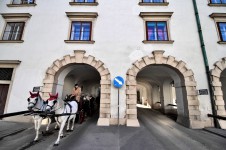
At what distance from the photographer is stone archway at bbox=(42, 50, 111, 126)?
649 cm

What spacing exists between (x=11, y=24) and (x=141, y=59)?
9.66 metres

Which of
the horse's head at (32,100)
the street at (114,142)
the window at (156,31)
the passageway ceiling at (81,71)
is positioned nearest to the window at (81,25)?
the passageway ceiling at (81,71)

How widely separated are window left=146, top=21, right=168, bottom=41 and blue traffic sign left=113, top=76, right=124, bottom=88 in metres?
3.47

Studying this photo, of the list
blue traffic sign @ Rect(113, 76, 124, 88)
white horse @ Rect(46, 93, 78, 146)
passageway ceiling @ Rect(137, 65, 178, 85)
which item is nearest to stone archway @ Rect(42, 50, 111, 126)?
blue traffic sign @ Rect(113, 76, 124, 88)

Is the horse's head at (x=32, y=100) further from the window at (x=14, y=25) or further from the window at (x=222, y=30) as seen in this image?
the window at (x=222, y=30)

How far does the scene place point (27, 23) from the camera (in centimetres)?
805

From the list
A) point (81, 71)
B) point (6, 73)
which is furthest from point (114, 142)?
point (6, 73)

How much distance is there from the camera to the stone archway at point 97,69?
6.49m

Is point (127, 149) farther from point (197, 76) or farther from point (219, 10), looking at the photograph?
point (219, 10)

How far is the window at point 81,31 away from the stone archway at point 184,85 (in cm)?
385

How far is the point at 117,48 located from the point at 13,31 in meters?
7.58

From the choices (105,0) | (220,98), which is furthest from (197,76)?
(105,0)

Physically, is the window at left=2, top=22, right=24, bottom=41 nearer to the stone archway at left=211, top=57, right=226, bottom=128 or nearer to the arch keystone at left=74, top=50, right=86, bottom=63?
the arch keystone at left=74, top=50, right=86, bottom=63

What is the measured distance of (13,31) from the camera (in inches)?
319
